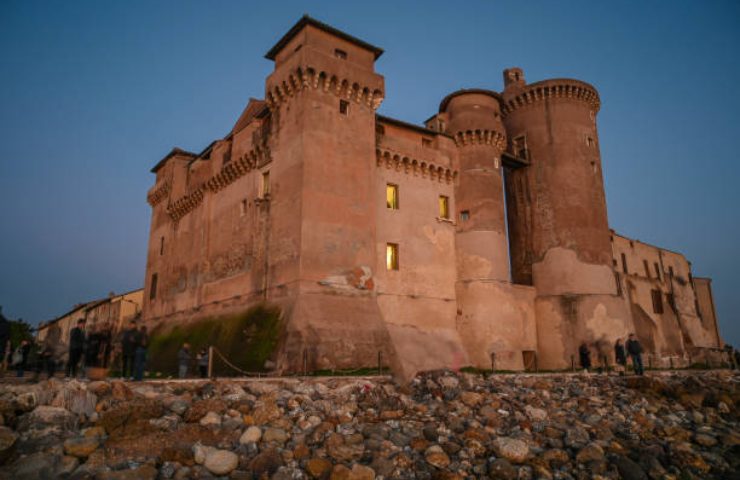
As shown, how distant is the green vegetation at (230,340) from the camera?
16.7 meters

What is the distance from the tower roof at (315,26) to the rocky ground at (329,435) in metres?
13.6

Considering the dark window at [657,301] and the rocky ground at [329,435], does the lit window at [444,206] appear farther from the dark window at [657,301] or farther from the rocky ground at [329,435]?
the dark window at [657,301]

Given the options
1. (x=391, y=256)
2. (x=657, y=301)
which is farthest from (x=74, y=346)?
(x=657, y=301)

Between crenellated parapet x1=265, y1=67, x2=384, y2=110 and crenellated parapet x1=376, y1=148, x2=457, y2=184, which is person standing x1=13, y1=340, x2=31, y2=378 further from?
crenellated parapet x1=376, y1=148, x2=457, y2=184

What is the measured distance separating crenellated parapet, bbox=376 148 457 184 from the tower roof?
421 cm

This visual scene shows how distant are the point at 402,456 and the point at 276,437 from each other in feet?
7.80

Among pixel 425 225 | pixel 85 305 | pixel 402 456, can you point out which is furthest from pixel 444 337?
pixel 85 305

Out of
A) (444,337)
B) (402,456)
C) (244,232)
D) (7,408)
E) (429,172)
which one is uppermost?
(429,172)

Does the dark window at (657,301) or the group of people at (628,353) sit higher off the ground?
the dark window at (657,301)

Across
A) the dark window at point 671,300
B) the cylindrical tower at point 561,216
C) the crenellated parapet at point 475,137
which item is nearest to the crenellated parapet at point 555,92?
the cylindrical tower at point 561,216

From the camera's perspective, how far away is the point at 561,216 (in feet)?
87.2

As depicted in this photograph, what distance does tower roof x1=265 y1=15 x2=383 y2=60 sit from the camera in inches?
786

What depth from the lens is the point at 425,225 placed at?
75.2ft

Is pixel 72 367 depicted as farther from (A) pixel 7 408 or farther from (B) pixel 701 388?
(B) pixel 701 388
